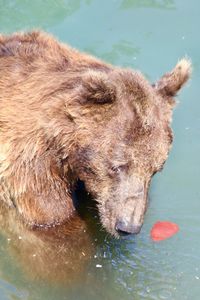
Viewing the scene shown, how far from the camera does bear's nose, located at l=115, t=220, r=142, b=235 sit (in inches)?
211

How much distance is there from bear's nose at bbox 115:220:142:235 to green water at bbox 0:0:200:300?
67cm

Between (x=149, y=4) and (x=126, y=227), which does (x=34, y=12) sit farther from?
(x=126, y=227)

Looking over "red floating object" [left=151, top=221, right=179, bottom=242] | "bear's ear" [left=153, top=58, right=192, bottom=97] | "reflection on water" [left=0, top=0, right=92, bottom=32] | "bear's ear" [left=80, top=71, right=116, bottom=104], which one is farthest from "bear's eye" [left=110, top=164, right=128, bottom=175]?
"reflection on water" [left=0, top=0, right=92, bottom=32]

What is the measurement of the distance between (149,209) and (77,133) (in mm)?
1484

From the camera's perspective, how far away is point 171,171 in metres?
7.16

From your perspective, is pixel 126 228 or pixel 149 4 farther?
pixel 149 4

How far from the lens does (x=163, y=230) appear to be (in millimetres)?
6488

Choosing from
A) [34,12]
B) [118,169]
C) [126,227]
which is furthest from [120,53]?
[126,227]

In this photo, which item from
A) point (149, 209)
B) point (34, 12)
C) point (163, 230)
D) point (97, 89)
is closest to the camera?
point (97, 89)

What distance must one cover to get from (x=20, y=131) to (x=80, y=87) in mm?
643

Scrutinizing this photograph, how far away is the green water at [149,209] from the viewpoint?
19.3 ft

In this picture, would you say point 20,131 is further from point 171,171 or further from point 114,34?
point 114,34

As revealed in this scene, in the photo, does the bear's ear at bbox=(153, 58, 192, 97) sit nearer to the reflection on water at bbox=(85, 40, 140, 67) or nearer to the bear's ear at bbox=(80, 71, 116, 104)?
the bear's ear at bbox=(80, 71, 116, 104)

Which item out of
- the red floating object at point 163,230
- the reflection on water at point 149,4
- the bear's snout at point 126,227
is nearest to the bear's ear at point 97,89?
the bear's snout at point 126,227
